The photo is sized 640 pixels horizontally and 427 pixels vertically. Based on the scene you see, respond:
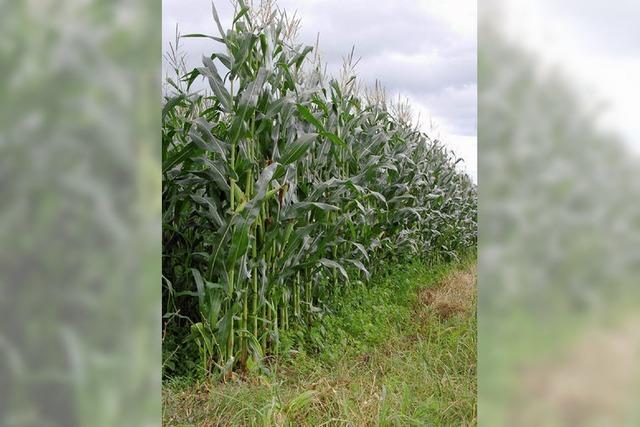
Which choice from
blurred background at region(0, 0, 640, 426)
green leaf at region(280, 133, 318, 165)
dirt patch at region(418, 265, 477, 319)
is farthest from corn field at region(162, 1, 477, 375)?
blurred background at region(0, 0, 640, 426)

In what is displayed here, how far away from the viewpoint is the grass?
109 inches

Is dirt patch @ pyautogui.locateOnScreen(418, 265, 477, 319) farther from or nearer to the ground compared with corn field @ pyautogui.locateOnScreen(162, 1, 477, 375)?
nearer to the ground

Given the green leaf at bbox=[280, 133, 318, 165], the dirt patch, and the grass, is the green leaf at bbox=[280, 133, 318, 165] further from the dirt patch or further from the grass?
the dirt patch

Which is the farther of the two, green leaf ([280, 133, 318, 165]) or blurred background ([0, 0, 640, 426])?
green leaf ([280, 133, 318, 165])
